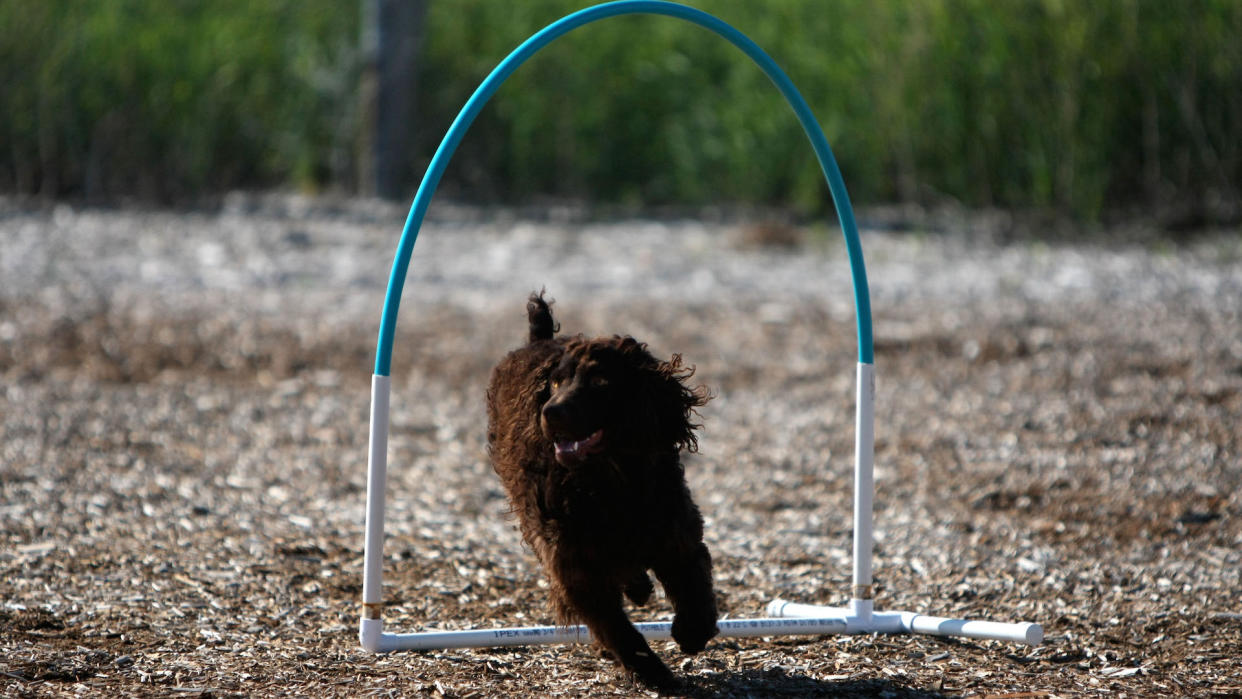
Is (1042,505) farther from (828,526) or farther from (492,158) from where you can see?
(492,158)

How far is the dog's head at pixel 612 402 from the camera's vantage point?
10.6 feet

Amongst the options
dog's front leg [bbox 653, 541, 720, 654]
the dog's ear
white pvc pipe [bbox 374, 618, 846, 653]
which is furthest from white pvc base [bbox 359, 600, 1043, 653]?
the dog's ear

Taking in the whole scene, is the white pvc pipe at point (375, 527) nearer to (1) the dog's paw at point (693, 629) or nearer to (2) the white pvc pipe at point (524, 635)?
(2) the white pvc pipe at point (524, 635)

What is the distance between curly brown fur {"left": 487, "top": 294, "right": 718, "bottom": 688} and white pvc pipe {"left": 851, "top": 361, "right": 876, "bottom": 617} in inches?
27.4

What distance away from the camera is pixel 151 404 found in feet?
22.3

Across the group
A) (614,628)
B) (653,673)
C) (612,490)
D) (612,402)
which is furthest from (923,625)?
(612,402)

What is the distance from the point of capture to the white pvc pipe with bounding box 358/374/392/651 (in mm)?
3707

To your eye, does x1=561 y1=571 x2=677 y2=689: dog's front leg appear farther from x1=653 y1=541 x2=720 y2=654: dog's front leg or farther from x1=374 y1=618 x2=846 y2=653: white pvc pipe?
x1=374 y1=618 x2=846 y2=653: white pvc pipe

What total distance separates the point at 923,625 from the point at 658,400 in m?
1.30

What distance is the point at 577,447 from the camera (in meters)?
3.23

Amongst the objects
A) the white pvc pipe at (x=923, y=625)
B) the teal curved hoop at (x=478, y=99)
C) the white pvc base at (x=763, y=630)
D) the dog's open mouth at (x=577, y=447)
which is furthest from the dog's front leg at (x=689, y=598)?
the teal curved hoop at (x=478, y=99)

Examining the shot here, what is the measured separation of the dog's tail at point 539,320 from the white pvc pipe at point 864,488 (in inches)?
42.3

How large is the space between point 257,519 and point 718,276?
18.7 ft

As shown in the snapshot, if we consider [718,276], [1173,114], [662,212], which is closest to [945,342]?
[718,276]
